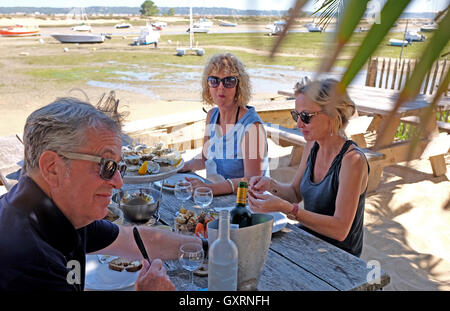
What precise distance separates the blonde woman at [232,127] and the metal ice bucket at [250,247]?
172 centimetres

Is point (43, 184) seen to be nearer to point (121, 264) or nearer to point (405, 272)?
point (121, 264)

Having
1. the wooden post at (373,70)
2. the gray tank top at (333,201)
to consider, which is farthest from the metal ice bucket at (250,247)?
the gray tank top at (333,201)

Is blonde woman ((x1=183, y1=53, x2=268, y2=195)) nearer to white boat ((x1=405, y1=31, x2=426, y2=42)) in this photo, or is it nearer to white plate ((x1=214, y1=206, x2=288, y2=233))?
white plate ((x1=214, y1=206, x2=288, y2=233))

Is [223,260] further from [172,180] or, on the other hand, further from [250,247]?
[172,180]

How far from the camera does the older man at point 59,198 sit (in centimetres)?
140

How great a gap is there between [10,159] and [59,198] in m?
2.94

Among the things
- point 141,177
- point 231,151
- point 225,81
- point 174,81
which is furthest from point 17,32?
point 141,177

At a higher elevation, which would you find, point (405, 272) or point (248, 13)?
point (248, 13)

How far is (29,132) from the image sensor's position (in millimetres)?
1571

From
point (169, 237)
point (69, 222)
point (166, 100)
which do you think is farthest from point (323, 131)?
point (166, 100)

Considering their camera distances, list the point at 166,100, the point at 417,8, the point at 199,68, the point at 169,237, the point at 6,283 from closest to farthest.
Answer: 1. the point at 417,8
2. the point at 6,283
3. the point at 169,237
4. the point at 166,100
5. the point at 199,68

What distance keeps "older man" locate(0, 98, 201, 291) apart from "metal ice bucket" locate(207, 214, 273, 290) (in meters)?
0.26

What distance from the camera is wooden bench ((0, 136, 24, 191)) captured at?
3479mm

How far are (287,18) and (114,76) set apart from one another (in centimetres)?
2198
